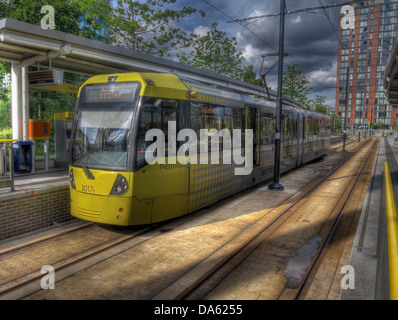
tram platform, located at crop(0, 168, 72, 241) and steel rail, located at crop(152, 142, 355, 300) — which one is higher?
tram platform, located at crop(0, 168, 72, 241)

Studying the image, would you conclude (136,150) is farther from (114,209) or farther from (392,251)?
(392,251)

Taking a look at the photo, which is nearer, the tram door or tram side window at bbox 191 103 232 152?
tram side window at bbox 191 103 232 152

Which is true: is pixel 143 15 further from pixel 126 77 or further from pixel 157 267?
pixel 157 267

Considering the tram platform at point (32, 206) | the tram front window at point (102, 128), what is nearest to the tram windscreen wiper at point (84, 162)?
the tram front window at point (102, 128)

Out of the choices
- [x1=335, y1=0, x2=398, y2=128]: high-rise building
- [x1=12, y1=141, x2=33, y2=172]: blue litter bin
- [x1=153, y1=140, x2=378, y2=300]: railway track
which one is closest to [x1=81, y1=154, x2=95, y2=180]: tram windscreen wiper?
[x1=153, y1=140, x2=378, y2=300]: railway track

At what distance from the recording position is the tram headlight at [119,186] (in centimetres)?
645

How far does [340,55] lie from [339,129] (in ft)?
238

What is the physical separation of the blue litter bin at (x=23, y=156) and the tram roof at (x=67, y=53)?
2450 mm

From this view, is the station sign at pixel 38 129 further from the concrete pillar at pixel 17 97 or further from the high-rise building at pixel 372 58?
the high-rise building at pixel 372 58

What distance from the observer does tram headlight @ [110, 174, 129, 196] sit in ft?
21.2

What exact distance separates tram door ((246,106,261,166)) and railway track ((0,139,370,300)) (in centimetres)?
348

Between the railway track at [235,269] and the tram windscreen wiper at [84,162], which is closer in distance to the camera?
the railway track at [235,269]

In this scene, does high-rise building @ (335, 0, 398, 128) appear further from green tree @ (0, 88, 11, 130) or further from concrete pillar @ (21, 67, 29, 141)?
concrete pillar @ (21, 67, 29, 141)

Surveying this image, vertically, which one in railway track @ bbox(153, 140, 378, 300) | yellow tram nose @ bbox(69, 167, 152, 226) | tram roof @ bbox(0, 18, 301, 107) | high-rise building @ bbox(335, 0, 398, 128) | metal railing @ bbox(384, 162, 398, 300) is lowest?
railway track @ bbox(153, 140, 378, 300)
